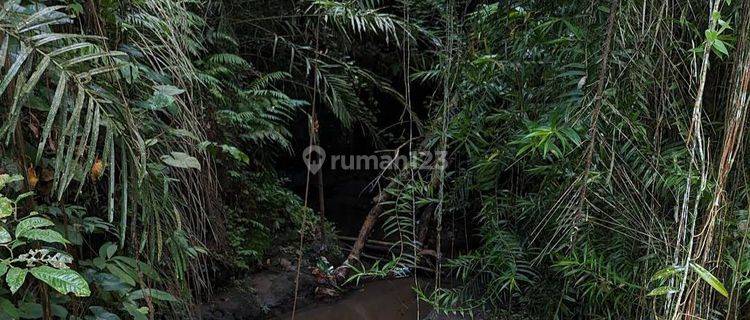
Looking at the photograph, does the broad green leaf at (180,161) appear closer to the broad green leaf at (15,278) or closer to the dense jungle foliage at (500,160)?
the dense jungle foliage at (500,160)

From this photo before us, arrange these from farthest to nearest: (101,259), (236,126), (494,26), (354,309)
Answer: (354,309), (236,126), (494,26), (101,259)

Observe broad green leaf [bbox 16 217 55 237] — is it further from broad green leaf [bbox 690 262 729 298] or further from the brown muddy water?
the brown muddy water

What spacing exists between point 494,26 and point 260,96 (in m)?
1.27

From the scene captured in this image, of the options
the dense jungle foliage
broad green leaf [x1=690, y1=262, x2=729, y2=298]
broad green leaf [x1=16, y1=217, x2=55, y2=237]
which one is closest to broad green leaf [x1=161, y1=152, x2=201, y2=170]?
the dense jungle foliage

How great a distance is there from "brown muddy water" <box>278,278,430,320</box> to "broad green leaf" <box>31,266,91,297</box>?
1691mm

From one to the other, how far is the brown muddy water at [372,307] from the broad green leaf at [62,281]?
169 centimetres

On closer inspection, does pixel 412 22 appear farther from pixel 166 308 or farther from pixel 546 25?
pixel 166 308

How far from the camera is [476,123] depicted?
1.58 meters

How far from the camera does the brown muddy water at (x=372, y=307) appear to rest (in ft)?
8.24

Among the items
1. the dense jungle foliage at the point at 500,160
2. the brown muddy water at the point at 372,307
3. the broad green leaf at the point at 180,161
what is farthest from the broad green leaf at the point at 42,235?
the brown muddy water at the point at 372,307

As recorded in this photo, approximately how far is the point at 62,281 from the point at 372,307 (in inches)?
75.0

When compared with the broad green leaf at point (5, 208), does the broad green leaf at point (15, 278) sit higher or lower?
lower

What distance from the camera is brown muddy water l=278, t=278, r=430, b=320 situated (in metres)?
2.51

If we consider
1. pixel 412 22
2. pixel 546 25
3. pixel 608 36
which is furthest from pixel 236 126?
pixel 608 36
